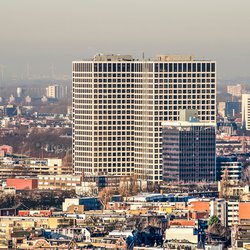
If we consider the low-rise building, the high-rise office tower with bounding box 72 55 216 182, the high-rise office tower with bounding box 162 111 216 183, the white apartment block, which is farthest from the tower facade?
the white apartment block

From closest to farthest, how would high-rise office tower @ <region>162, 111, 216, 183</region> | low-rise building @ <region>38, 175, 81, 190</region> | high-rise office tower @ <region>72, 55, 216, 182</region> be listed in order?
high-rise office tower @ <region>162, 111, 216, 183</region> → low-rise building @ <region>38, 175, 81, 190</region> → high-rise office tower @ <region>72, 55, 216, 182</region>

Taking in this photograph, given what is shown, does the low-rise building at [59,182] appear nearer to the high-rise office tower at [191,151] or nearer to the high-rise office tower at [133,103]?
the high-rise office tower at [133,103]

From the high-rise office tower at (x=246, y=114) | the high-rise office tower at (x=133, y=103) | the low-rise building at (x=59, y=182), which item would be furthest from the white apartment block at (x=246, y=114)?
the low-rise building at (x=59, y=182)

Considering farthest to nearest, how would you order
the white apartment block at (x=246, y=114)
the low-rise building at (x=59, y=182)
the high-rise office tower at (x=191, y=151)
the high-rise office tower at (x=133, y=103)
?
the white apartment block at (x=246, y=114)
the high-rise office tower at (x=133, y=103)
the low-rise building at (x=59, y=182)
the high-rise office tower at (x=191, y=151)

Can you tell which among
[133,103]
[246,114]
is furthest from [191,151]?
[246,114]

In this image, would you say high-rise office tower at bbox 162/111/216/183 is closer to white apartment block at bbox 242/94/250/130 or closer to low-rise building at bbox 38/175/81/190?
low-rise building at bbox 38/175/81/190

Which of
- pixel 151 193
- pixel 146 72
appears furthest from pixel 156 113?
pixel 151 193

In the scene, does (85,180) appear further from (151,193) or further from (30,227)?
(30,227)
